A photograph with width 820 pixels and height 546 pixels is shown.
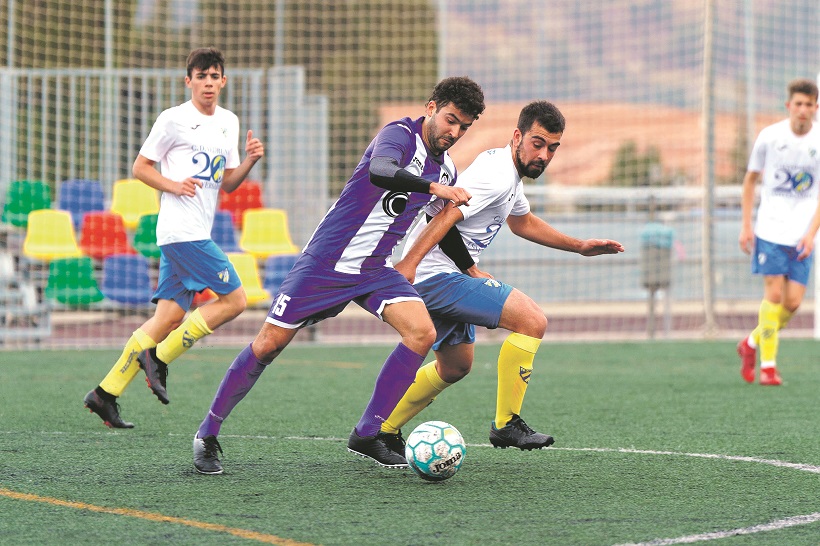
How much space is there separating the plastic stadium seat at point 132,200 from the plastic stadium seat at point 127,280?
3.10 ft

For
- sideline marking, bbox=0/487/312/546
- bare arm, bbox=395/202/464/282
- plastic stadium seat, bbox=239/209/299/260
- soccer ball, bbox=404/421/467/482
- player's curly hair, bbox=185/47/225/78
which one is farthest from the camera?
plastic stadium seat, bbox=239/209/299/260

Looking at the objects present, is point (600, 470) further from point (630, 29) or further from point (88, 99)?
point (630, 29)

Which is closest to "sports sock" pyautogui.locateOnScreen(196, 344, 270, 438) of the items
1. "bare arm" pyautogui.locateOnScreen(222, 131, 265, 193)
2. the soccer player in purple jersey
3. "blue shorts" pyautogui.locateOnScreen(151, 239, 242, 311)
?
the soccer player in purple jersey

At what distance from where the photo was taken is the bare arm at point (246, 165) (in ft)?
21.9

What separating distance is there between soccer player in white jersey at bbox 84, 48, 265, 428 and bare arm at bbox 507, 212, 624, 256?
5.50 ft

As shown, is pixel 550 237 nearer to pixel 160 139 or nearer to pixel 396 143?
pixel 396 143

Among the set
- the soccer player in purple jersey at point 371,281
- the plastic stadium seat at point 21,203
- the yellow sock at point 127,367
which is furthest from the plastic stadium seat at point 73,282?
the soccer player in purple jersey at point 371,281

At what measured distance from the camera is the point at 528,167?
5.61 metres

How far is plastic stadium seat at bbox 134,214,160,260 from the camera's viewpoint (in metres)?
13.3

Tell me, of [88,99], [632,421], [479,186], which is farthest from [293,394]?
[88,99]

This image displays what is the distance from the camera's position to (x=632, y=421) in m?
7.05

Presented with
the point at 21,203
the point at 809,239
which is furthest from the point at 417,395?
the point at 21,203

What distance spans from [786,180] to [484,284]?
13.9 ft

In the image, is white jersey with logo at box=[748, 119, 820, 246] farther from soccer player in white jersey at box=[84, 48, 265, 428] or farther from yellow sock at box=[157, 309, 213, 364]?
yellow sock at box=[157, 309, 213, 364]
